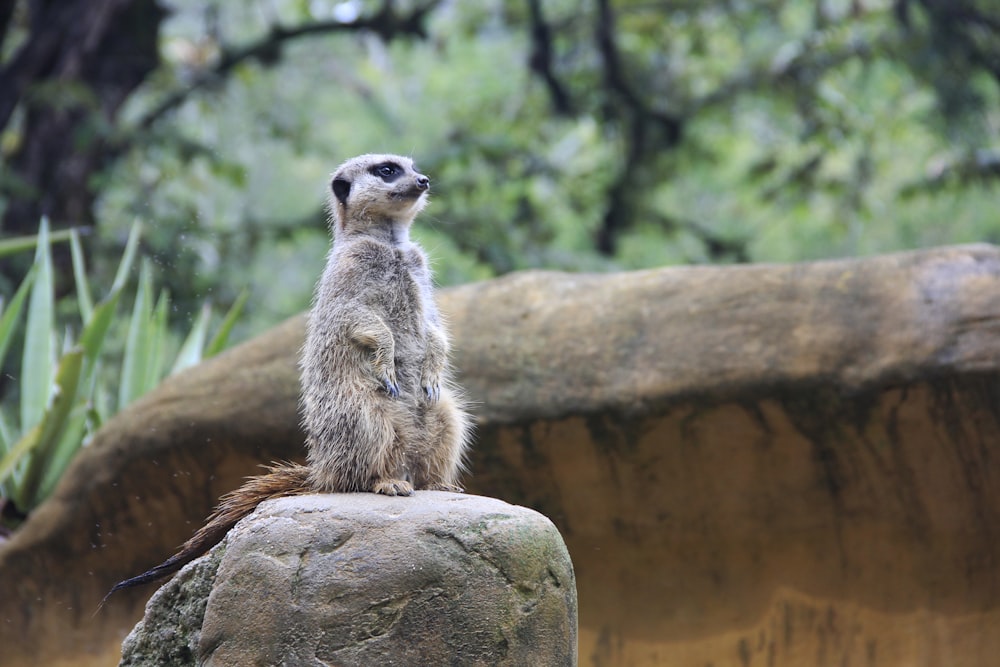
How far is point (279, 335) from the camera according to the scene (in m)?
4.41

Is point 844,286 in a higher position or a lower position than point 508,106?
lower

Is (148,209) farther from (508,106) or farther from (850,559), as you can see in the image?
(850,559)

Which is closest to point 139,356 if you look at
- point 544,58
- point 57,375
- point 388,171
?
point 57,375

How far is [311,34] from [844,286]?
5.94 m

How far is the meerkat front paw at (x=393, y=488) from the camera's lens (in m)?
2.57

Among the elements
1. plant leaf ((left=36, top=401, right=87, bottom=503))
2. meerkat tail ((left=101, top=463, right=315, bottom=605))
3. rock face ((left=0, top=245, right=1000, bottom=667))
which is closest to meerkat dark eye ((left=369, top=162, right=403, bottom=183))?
meerkat tail ((left=101, top=463, right=315, bottom=605))

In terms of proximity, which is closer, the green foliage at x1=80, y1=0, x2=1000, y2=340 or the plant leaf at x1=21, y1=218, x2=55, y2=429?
the plant leaf at x1=21, y1=218, x2=55, y2=429

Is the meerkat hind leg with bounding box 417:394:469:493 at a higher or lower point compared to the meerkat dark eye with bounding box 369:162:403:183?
lower

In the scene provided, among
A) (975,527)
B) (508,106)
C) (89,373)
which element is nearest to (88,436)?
(89,373)

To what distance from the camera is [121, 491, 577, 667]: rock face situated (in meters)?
2.23

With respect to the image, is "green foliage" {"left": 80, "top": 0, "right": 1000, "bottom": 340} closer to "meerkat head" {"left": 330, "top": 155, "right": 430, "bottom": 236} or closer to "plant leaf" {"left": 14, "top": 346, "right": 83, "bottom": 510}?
"plant leaf" {"left": 14, "top": 346, "right": 83, "bottom": 510}

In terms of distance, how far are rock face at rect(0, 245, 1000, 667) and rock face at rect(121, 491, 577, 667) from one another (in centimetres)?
158

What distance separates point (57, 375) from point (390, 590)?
290 centimetres

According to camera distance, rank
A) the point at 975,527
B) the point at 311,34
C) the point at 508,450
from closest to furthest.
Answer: the point at 975,527 → the point at 508,450 → the point at 311,34
